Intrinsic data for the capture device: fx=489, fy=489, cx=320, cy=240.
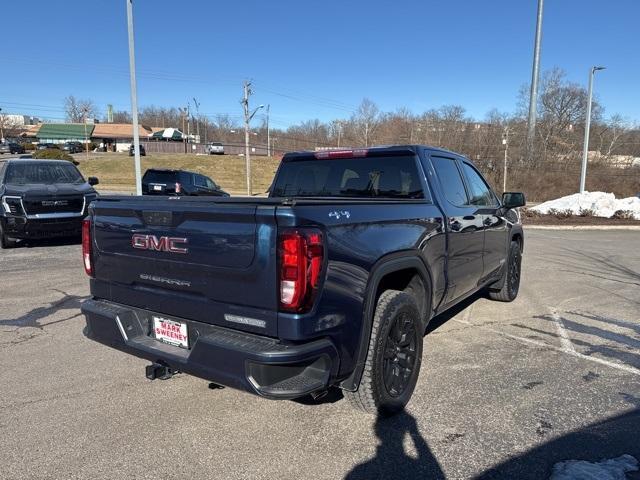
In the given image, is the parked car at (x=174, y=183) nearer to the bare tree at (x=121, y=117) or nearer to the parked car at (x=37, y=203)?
the parked car at (x=37, y=203)

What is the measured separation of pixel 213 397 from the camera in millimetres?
3662

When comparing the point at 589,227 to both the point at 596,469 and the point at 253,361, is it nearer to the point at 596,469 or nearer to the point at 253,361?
the point at 596,469

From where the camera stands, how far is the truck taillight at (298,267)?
99.7 inches

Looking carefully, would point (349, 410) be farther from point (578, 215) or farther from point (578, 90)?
point (578, 90)

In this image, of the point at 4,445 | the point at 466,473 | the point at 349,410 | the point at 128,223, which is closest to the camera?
the point at 466,473

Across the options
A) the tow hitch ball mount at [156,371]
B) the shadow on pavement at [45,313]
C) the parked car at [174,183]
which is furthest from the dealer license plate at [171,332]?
the parked car at [174,183]

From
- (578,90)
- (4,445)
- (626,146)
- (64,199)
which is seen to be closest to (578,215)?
(64,199)

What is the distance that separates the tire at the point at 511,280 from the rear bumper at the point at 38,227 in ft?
26.8

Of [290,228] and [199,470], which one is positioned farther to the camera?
[199,470]

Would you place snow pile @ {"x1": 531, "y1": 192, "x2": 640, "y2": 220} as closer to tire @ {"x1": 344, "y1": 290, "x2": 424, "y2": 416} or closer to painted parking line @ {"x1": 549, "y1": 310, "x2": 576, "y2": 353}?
painted parking line @ {"x1": 549, "y1": 310, "x2": 576, "y2": 353}

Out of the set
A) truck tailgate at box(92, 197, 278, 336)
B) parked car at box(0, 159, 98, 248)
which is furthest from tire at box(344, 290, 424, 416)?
parked car at box(0, 159, 98, 248)

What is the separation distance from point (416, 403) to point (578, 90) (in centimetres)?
5844

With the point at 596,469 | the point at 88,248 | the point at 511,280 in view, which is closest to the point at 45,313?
the point at 88,248

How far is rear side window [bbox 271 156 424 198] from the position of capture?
4.30m
